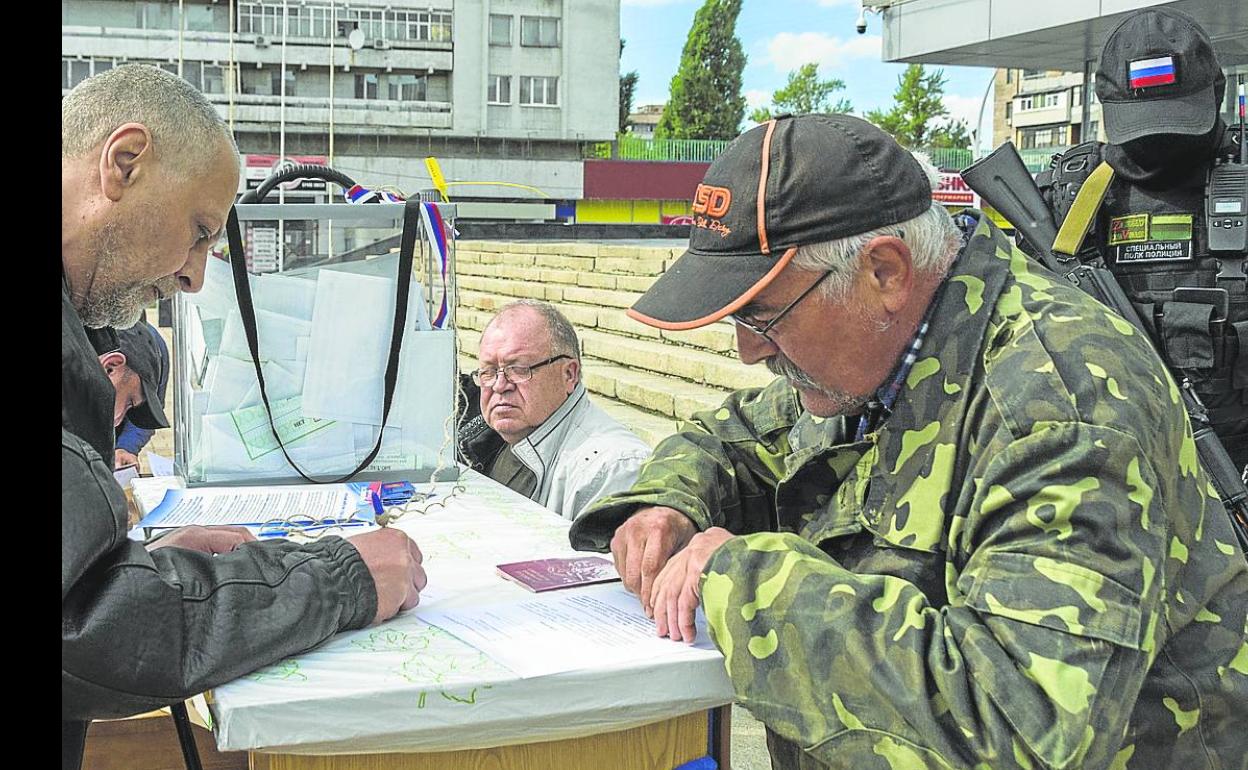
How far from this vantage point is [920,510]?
1499 millimetres

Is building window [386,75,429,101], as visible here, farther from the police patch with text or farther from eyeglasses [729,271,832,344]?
eyeglasses [729,271,832,344]

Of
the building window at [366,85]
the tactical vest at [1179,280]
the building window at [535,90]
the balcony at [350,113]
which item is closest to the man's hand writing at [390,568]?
the tactical vest at [1179,280]

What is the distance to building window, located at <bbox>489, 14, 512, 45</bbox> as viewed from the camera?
145 ft

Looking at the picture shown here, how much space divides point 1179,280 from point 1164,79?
67 cm

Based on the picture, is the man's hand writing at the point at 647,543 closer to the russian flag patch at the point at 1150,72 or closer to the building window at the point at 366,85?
the russian flag patch at the point at 1150,72

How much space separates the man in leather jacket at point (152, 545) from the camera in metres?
1.33

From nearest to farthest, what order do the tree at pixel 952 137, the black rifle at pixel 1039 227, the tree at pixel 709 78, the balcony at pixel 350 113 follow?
1. the black rifle at pixel 1039 227
2. the balcony at pixel 350 113
3. the tree at pixel 952 137
4. the tree at pixel 709 78

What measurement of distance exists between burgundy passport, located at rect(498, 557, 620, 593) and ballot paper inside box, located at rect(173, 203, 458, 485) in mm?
803

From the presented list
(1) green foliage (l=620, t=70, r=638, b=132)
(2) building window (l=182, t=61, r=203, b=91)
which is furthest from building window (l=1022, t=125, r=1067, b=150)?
(2) building window (l=182, t=61, r=203, b=91)

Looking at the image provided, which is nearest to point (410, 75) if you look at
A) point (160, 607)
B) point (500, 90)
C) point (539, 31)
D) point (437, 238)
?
point (500, 90)

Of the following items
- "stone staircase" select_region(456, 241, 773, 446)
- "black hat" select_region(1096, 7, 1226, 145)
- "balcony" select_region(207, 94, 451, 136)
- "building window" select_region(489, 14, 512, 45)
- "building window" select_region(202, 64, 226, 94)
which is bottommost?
"stone staircase" select_region(456, 241, 773, 446)

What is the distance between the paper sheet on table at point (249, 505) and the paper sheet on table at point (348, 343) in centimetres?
19
